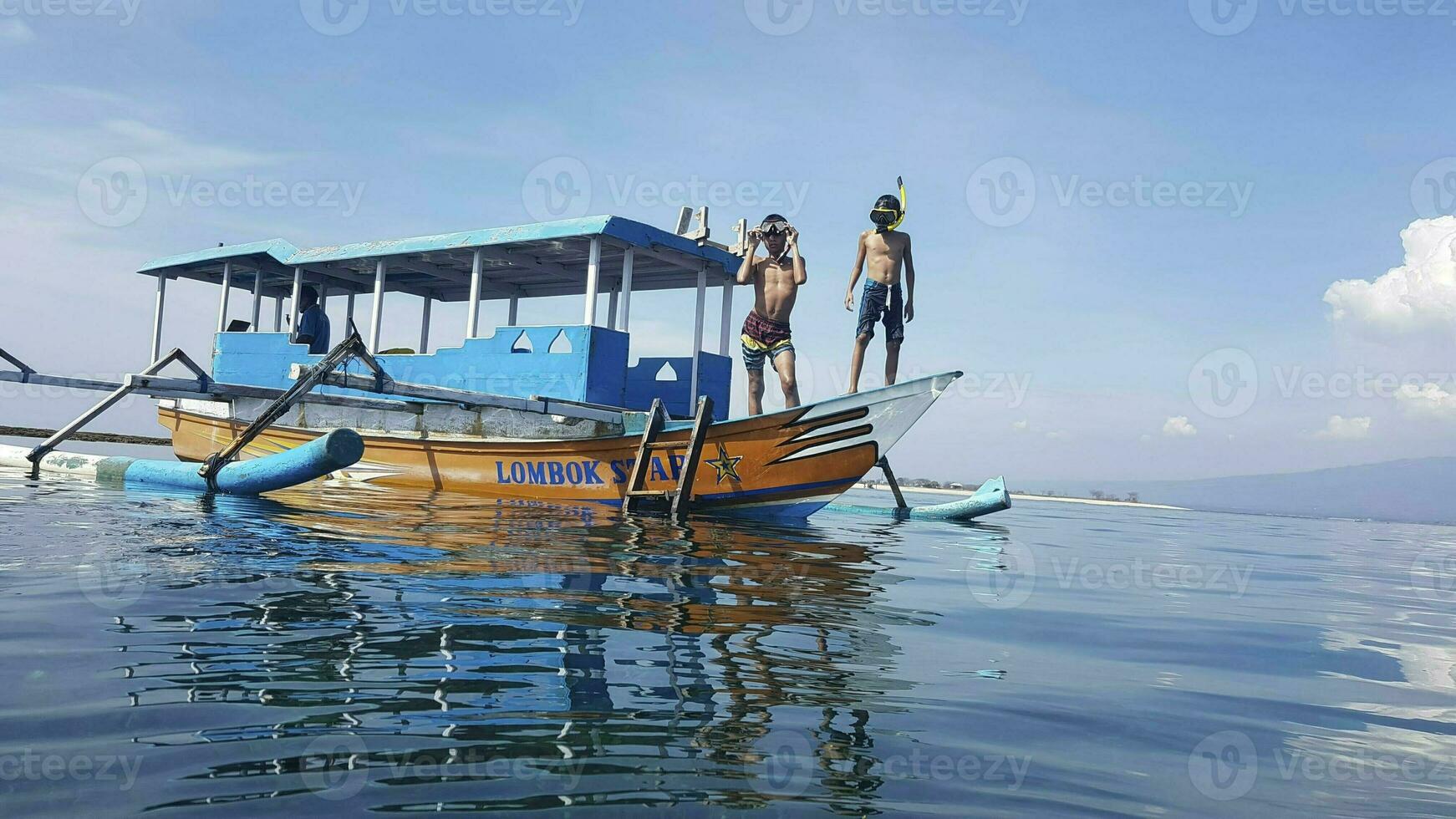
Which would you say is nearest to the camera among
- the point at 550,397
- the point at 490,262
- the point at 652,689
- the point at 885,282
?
the point at 652,689

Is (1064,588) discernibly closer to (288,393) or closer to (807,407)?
(807,407)

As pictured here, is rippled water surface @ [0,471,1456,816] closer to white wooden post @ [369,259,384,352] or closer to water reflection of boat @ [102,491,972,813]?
water reflection of boat @ [102,491,972,813]

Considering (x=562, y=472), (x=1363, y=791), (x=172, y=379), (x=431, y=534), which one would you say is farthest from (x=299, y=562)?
(x=172, y=379)

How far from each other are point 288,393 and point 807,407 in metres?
5.54

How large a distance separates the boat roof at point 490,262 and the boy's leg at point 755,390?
2047 millimetres

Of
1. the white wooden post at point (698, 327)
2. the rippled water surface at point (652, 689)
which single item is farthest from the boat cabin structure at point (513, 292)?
the rippled water surface at point (652, 689)

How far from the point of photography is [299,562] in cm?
455

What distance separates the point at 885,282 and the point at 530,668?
6810 millimetres

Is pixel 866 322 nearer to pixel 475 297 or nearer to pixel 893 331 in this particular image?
pixel 893 331

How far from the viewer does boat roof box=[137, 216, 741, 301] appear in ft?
34.8

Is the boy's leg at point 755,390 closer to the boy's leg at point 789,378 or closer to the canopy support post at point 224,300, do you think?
the boy's leg at point 789,378

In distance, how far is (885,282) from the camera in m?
8.80

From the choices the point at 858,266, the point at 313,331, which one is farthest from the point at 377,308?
the point at 858,266

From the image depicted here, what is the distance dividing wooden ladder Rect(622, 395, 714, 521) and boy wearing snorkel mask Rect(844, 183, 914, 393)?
5.42ft
